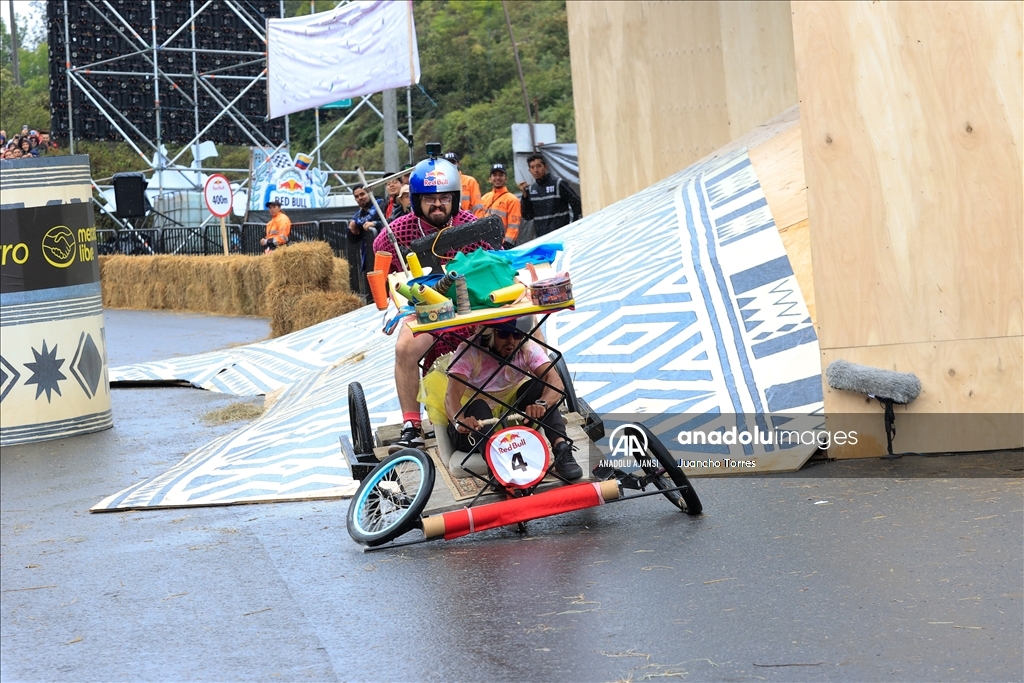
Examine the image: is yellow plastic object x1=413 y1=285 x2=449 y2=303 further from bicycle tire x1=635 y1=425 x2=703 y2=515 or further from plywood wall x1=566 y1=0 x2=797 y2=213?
plywood wall x1=566 y1=0 x2=797 y2=213

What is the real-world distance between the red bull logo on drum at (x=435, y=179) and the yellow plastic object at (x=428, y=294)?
Answer: 1.10m

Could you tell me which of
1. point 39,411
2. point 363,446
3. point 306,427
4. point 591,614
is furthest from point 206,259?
point 591,614

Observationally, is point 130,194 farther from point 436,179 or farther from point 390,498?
point 390,498

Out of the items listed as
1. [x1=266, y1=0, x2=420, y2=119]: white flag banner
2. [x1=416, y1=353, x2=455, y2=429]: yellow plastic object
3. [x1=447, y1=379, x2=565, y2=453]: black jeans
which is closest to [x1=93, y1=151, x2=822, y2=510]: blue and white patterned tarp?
[x1=416, y1=353, x2=455, y2=429]: yellow plastic object

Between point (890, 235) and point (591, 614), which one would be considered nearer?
point (591, 614)

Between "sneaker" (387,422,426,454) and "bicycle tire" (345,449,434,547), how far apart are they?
0.37 metres

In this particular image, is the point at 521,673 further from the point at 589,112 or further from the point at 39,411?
the point at 589,112

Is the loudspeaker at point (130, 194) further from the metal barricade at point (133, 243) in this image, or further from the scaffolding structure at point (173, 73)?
the scaffolding structure at point (173, 73)

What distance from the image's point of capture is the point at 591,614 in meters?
4.62

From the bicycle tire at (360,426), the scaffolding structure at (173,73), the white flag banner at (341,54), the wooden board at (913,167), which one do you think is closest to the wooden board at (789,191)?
the wooden board at (913,167)

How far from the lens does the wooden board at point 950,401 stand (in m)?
6.90

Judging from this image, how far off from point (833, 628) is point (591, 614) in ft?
2.86

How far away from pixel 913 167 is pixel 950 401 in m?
1.31

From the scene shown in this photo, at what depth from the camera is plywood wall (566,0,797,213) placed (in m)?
13.8
